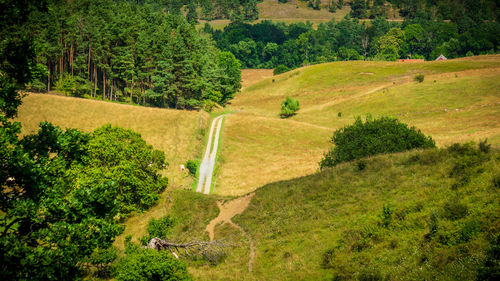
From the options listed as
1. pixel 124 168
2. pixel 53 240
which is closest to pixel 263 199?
pixel 124 168

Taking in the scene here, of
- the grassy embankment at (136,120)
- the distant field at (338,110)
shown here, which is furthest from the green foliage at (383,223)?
the grassy embankment at (136,120)

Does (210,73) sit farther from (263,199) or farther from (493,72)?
(493,72)

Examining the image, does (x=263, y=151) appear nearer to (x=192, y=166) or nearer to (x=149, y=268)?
(x=192, y=166)

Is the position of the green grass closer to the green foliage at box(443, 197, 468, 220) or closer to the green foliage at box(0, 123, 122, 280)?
the green foliage at box(443, 197, 468, 220)

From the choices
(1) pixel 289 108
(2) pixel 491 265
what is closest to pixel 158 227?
(2) pixel 491 265

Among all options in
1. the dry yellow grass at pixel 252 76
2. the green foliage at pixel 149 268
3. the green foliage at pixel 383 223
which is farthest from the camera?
the dry yellow grass at pixel 252 76

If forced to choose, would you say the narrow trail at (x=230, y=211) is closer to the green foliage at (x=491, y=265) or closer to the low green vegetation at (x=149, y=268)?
the low green vegetation at (x=149, y=268)
